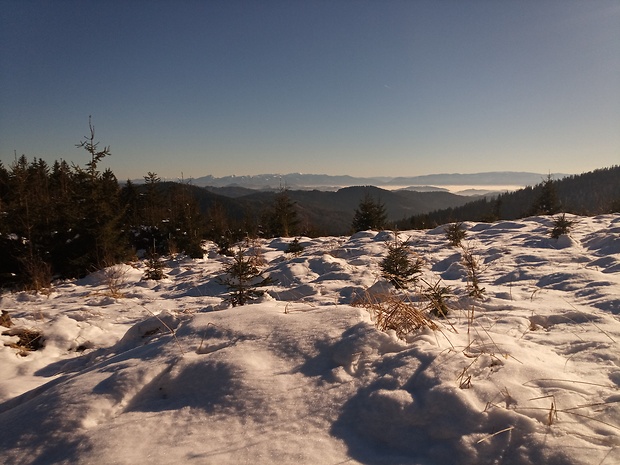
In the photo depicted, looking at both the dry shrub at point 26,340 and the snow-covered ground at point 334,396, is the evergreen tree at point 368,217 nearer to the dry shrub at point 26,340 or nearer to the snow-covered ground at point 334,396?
the snow-covered ground at point 334,396

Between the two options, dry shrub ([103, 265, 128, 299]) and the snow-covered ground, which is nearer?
the snow-covered ground

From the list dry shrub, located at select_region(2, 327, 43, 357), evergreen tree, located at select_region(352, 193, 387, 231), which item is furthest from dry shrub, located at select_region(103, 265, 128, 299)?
evergreen tree, located at select_region(352, 193, 387, 231)

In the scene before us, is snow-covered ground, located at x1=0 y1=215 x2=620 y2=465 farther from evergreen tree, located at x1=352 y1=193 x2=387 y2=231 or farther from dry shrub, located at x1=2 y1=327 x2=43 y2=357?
evergreen tree, located at x1=352 y1=193 x2=387 y2=231

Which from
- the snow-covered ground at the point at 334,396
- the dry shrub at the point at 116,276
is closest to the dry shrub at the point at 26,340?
the snow-covered ground at the point at 334,396

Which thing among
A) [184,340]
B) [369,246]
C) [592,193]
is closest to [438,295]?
[184,340]

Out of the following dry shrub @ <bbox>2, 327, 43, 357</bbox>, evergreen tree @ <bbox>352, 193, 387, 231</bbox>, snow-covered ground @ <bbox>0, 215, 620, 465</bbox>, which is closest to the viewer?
snow-covered ground @ <bbox>0, 215, 620, 465</bbox>

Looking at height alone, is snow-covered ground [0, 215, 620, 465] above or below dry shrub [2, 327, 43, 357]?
above

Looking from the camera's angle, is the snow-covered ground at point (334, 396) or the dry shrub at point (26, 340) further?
the dry shrub at point (26, 340)

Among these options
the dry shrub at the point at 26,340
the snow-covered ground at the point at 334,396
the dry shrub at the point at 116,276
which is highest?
the snow-covered ground at the point at 334,396

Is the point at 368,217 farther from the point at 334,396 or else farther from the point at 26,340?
the point at 334,396

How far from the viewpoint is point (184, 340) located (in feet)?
6.67

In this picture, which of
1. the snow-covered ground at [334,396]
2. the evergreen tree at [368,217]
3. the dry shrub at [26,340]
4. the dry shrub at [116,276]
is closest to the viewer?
the snow-covered ground at [334,396]

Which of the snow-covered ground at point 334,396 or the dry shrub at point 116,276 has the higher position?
the snow-covered ground at point 334,396

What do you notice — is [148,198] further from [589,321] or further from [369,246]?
[589,321]
